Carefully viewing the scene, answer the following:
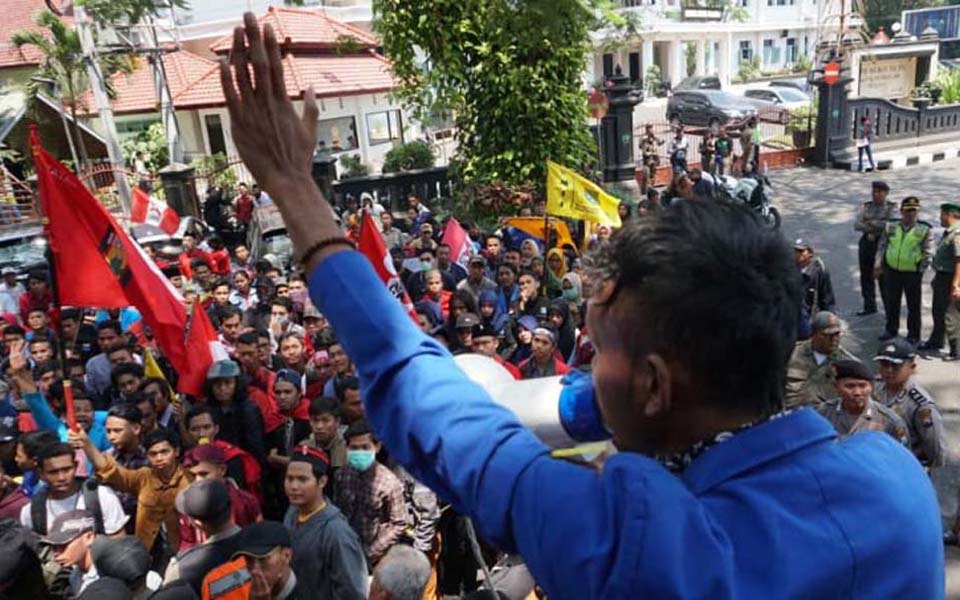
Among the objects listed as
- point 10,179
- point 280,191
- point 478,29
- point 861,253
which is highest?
point 478,29

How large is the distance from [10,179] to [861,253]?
49.8 ft

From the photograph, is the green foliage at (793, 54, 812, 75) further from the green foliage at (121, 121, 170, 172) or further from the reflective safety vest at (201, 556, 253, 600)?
the reflective safety vest at (201, 556, 253, 600)

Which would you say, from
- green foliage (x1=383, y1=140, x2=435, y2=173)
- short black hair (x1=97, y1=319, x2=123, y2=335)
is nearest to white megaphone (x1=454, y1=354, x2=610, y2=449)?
short black hair (x1=97, y1=319, x2=123, y2=335)

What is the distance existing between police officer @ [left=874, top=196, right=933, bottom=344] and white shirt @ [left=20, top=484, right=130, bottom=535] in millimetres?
7414

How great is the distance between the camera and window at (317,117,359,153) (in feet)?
78.7

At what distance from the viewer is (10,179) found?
14844 mm

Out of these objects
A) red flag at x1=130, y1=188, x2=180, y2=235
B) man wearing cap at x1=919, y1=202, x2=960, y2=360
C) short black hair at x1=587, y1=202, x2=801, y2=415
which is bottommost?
man wearing cap at x1=919, y1=202, x2=960, y2=360

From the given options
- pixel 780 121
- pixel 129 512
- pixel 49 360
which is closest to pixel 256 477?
pixel 129 512

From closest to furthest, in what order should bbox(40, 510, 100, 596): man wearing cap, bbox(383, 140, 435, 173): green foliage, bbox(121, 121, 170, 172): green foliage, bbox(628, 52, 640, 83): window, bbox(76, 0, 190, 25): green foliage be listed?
1. bbox(40, 510, 100, 596): man wearing cap
2. bbox(76, 0, 190, 25): green foliage
3. bbox(383, 140, 435, 173): green foliage
4. bbox(121, 121, 170, 172): green foliage
5. bbox(628, 52, 640, 83): window

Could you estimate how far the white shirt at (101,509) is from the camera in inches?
154

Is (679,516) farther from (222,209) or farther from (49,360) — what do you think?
(222,209)

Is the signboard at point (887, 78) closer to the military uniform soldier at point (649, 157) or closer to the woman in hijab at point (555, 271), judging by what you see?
the military uniform soldier at point (649, 157)

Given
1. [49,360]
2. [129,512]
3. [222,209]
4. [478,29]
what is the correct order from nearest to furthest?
1. [129,512]
2. [49,360]
3. [478,29]
4. [222,209]

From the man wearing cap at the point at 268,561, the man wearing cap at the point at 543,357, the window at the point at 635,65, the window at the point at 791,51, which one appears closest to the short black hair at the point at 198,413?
the man wearing cap at the point at 268,561
